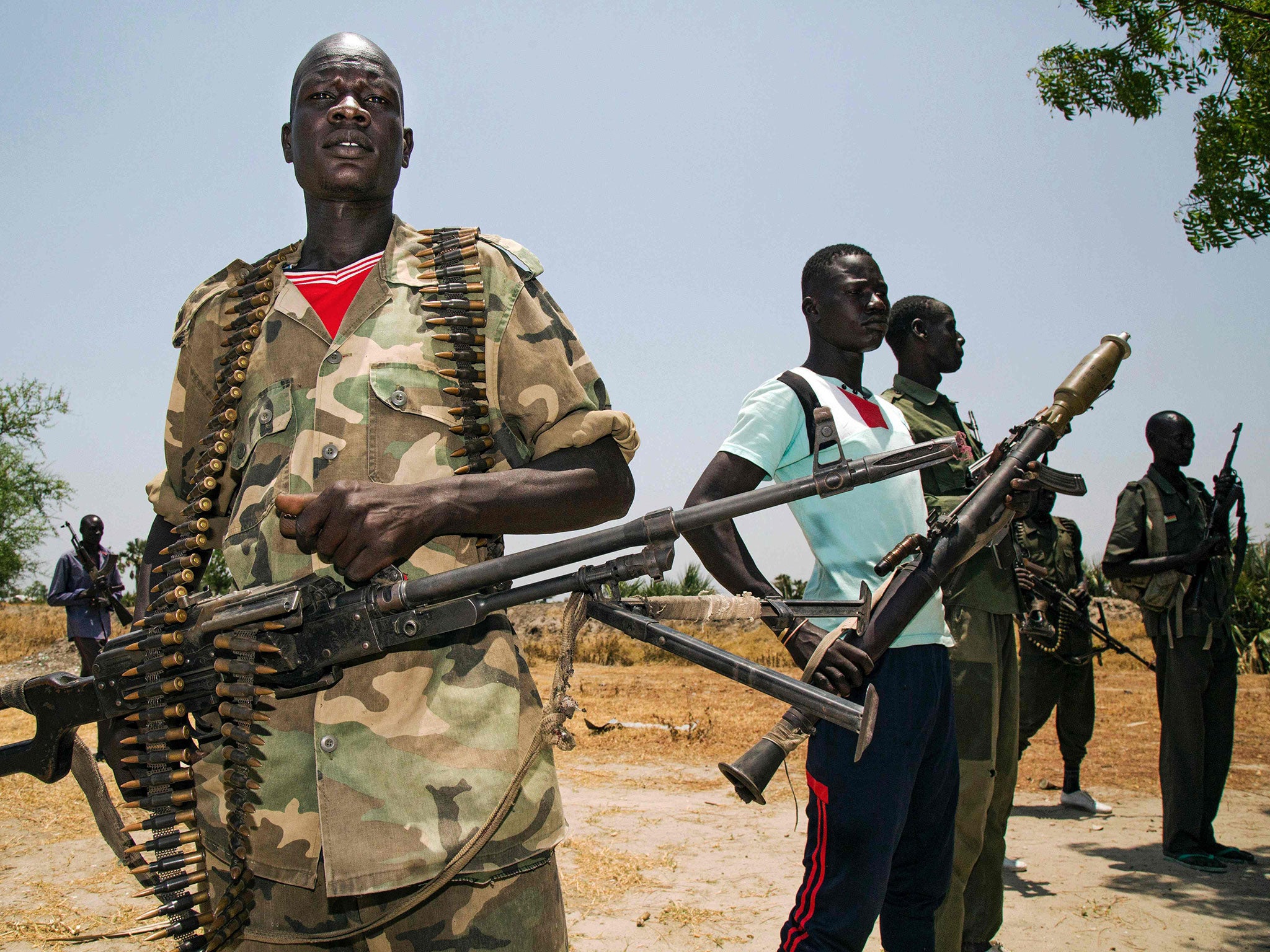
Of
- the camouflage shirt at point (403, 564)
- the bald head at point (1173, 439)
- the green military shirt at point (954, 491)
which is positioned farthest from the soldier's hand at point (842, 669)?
the bald head at point (1173, 439)

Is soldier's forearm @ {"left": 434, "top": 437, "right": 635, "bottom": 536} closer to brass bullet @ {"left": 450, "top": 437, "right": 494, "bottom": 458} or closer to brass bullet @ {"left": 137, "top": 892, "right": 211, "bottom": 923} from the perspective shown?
brass bullet @ {"left": 450, "top": 437, "right": 494, "bottom": 458}

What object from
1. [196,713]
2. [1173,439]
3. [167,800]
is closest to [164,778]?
[167,800]

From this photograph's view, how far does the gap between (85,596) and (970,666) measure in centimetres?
970

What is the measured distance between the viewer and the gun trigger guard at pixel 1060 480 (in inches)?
144

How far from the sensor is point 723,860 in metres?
5.91

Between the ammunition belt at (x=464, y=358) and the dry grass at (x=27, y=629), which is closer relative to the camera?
the ammunition belt at (x=464, y=358)

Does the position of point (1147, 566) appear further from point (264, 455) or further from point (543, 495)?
point (264, 455)

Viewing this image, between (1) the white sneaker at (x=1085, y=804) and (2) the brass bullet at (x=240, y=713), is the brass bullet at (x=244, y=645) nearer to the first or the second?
(2) the brass bullet at (x=240, y=713)

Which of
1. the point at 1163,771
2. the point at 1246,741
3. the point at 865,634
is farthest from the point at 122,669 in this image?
the point at 1246,741

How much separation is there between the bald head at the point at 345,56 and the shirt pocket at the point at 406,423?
742mm

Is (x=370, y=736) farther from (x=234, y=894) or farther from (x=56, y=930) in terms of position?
(x=56, y=930)

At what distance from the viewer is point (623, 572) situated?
6.49 feet

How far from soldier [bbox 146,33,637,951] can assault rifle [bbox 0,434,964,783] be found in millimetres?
77

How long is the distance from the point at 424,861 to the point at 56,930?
12.9ft
